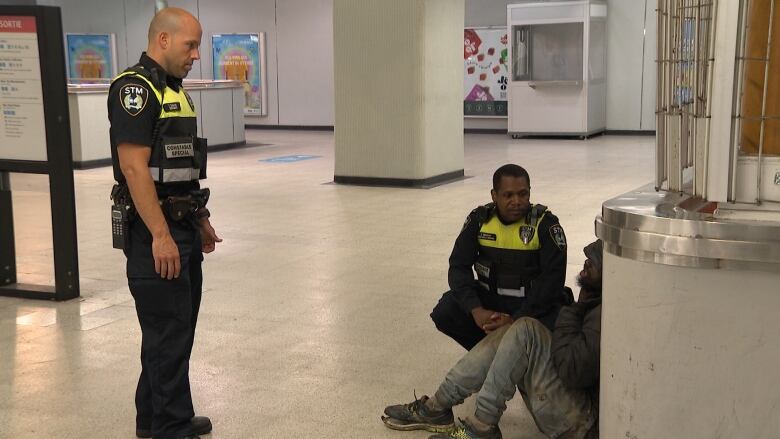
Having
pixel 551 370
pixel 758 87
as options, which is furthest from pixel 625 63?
pixel 758 87

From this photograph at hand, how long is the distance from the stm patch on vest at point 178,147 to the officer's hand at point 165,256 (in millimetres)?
281

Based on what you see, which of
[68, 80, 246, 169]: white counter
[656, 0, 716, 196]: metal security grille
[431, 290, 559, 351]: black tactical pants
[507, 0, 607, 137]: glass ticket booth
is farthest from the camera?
[507, 0, 607, 137]: glass ticket booth

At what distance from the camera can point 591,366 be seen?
3.07 meters

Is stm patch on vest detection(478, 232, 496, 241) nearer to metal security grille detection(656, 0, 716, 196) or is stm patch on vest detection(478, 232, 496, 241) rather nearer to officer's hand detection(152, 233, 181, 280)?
metal security grille detection(656, 0, 716, 196)

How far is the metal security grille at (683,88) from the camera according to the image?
7.64 ft

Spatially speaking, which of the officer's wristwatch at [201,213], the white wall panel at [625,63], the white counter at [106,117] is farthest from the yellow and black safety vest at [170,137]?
the white wall panel at [625,63]

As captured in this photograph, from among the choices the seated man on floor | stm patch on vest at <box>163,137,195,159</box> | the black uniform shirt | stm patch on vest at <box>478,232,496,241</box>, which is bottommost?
the seated man on floor

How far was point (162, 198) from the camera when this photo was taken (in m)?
3.29

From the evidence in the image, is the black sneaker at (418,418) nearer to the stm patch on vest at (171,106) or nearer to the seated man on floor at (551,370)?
the seated man on floor at (551,370)

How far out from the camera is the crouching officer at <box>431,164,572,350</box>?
11.4ft

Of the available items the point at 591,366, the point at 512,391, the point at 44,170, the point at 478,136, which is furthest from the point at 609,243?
the point at 478,136

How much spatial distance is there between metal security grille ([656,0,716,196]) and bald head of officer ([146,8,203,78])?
160cm

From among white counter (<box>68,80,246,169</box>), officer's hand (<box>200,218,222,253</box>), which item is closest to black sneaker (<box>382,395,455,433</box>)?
officer's hand (<box>200,218,222,253</box>)

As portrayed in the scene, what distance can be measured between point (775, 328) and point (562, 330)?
3.21 ft
